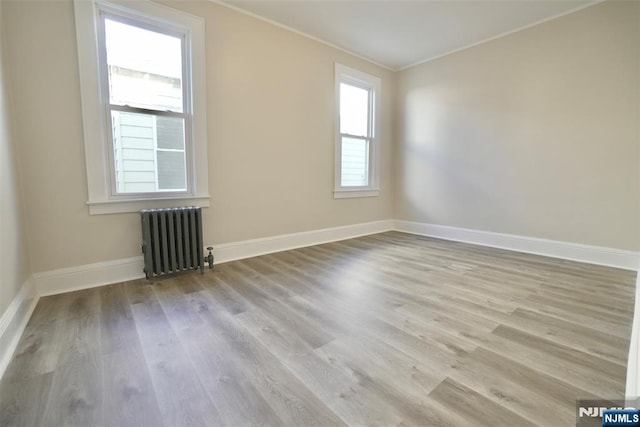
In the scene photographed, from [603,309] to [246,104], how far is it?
3.75 meters

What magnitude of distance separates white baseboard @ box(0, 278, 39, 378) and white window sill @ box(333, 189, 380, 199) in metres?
3.38

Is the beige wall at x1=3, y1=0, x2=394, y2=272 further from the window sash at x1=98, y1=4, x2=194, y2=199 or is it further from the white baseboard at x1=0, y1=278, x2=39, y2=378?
the white baseboard at x1=0, y1=278, x2=39, y2=378

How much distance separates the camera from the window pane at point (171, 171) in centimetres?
276

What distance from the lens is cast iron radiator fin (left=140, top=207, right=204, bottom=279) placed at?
255 cm

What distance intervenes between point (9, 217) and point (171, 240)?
106 cm

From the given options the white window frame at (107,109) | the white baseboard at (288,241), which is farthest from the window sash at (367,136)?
the white window frame at (107,109)

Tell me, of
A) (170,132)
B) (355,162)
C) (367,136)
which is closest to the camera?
(170,132)

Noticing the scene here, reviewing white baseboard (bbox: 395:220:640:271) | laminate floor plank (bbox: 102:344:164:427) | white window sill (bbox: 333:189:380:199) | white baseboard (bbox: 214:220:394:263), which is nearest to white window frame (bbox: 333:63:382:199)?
white window sill (bbox: 333:189:380:199)

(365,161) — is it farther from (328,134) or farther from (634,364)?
(634,364)

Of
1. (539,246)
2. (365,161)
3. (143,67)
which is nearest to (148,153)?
(143,67)

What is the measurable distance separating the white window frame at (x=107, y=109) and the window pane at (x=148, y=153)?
58 mm

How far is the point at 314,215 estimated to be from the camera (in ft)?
13.3

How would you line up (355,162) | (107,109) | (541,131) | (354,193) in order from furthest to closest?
1. (355,162)
2. (354,193)
3. (541,131)
4. (107,109)

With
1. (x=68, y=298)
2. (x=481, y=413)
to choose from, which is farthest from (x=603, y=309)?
(x=68, y=298)
